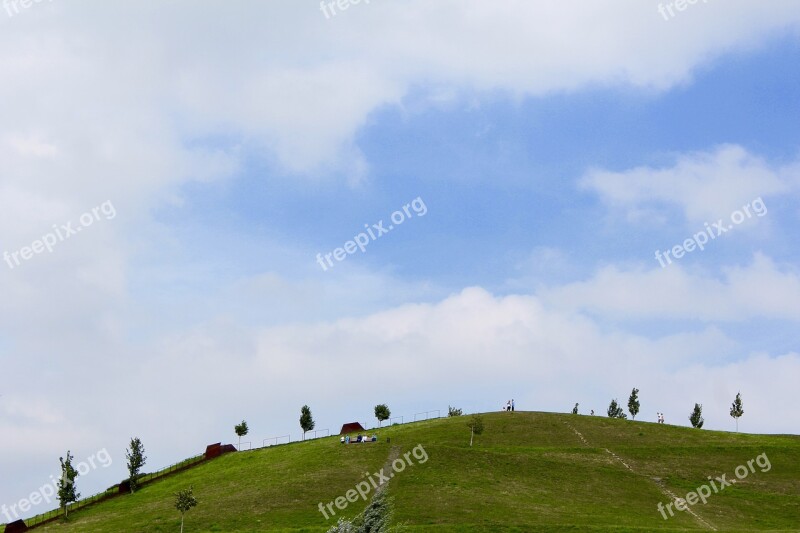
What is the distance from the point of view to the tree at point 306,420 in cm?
12056

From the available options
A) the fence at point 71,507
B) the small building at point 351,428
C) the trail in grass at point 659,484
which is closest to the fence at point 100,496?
the fence at point 71,507

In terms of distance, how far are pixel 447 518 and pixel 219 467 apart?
41969mm

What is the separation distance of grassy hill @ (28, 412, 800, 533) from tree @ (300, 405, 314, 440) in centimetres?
1336

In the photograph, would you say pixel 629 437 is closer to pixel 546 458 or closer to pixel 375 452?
pixel 546 458

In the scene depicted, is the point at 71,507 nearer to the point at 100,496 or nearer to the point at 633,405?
the point at 100,496

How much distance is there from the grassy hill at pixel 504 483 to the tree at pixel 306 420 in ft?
43.8

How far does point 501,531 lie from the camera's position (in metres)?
62.4

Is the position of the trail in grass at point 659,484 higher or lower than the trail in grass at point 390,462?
lower

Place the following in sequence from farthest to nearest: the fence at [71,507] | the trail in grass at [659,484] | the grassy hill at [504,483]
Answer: the fence at [71,507]
the trail in grass at [659,484]
the grassy hill at [504,483]

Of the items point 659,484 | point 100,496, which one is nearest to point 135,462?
point 100,496

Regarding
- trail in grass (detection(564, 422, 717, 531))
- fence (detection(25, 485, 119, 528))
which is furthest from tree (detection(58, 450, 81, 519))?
trail in grass (detection(564, 422, 717, 531))

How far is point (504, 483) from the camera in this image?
7825 centimetres

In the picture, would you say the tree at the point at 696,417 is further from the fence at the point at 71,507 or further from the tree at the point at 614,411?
the fence at the point at 71,507

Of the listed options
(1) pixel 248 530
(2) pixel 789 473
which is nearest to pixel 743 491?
(2) pixel 789 473
